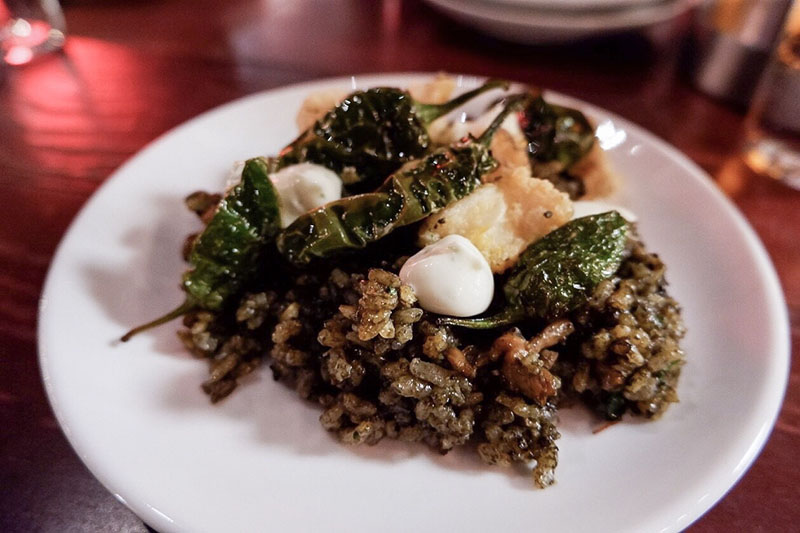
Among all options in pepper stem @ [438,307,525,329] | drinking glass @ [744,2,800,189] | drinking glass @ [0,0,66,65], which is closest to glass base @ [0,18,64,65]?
drinking glass @ [0,0,66,65]

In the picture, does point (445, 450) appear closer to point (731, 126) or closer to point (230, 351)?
point (230, 351)

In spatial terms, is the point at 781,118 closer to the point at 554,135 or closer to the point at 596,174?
the point at 596,174

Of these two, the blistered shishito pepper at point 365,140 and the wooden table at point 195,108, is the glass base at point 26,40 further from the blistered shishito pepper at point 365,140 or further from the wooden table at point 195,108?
the blistered shishito pepper at point 365,140

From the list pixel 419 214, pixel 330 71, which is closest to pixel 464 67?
pixel 330 71

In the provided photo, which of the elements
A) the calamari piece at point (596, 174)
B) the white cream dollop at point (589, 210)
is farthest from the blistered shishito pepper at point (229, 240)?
the calamari piece at point (596, 174)

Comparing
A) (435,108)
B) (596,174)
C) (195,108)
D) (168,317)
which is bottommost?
(195,108)

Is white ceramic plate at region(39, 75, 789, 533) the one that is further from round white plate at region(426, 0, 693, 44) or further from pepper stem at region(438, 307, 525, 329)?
round white plate at region(426, 0, 693, 44)

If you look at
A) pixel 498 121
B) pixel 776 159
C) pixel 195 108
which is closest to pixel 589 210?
pixel 498 121
